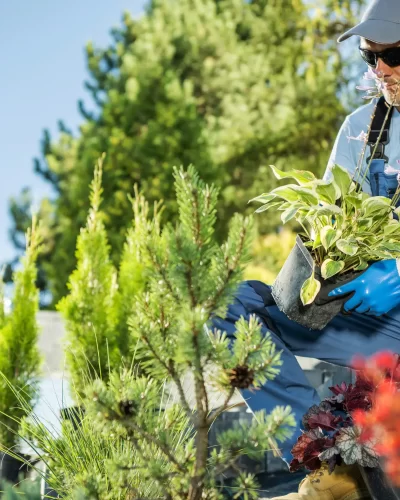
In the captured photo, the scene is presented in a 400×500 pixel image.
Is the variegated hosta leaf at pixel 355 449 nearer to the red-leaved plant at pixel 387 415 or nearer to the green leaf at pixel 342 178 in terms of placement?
the red-leaved plant at pixel 387 415

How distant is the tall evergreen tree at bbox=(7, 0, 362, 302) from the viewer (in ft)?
47.0

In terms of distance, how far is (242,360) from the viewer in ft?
5.31

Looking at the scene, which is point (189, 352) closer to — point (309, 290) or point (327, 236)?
point (327, 236)

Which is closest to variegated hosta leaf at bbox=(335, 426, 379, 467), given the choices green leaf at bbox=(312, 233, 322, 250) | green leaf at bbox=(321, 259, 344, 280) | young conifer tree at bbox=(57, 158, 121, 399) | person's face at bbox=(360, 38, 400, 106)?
green leaf at bbox=(321, 259, 344, 280)

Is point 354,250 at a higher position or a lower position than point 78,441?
higher

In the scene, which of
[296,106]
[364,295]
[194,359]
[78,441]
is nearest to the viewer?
[194,359]

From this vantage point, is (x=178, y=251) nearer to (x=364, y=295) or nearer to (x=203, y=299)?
(x=203, y=299)

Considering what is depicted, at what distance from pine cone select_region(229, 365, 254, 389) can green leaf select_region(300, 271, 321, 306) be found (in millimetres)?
838

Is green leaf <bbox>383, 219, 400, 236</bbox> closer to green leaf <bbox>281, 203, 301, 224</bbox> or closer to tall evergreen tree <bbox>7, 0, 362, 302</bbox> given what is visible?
green leaf <bbox>281, 203, 301, 224</bbox>

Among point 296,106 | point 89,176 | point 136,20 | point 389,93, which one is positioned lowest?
point 389,93

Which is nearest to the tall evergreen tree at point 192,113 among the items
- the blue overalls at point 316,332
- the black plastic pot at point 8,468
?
the black plastic pot at point 8,468

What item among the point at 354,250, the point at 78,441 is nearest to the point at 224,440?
the point at 354,250

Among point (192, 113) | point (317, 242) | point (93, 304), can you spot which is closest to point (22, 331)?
point (93, 304)

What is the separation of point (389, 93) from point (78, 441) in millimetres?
1695
